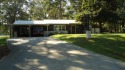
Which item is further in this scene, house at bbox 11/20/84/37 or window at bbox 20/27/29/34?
window at bbox 20/27/29/34

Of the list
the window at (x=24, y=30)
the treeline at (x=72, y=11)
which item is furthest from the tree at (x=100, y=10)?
the window at (x=24, y=30)

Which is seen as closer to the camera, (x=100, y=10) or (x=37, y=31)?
(x=100, y=10)

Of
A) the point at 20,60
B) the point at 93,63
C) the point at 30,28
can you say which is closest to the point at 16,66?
the point at 20,60

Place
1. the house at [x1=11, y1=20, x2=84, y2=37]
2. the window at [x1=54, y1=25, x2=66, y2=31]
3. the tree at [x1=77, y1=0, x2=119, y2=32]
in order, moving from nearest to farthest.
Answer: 1. the tree at [x1=77, y1=0, x2=119, y2=32]
2. the house at [x1=11, y1=20, x2=84, y2=37]
3. the window at [x1=54, y1=25, x2=66, y2=31]

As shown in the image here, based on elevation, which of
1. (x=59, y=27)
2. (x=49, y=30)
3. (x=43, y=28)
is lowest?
(x=49, y=30)

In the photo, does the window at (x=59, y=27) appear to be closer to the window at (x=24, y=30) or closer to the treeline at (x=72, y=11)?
the treeline at (x=72, y=11)

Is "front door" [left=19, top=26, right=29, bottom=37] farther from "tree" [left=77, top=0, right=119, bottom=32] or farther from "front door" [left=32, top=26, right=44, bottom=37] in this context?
"tree" [left=77, top=0, right=119, bottom=32]

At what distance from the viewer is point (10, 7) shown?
229 ft

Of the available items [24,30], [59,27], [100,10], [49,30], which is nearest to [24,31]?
[24,30]

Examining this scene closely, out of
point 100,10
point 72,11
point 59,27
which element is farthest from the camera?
point 72,11

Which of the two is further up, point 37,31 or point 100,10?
point 100,10

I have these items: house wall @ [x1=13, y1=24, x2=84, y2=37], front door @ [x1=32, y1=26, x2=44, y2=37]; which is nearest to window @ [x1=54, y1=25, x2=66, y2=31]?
house wall @ [x1=13, y1=24, x2=84, y2=37]

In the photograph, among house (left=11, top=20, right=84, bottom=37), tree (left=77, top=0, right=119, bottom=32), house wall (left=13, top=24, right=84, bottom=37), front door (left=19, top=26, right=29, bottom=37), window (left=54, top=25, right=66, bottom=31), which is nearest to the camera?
tree (left=77, top=0, right=119, bottom=32)

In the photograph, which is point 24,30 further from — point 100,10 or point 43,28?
point 100,10
